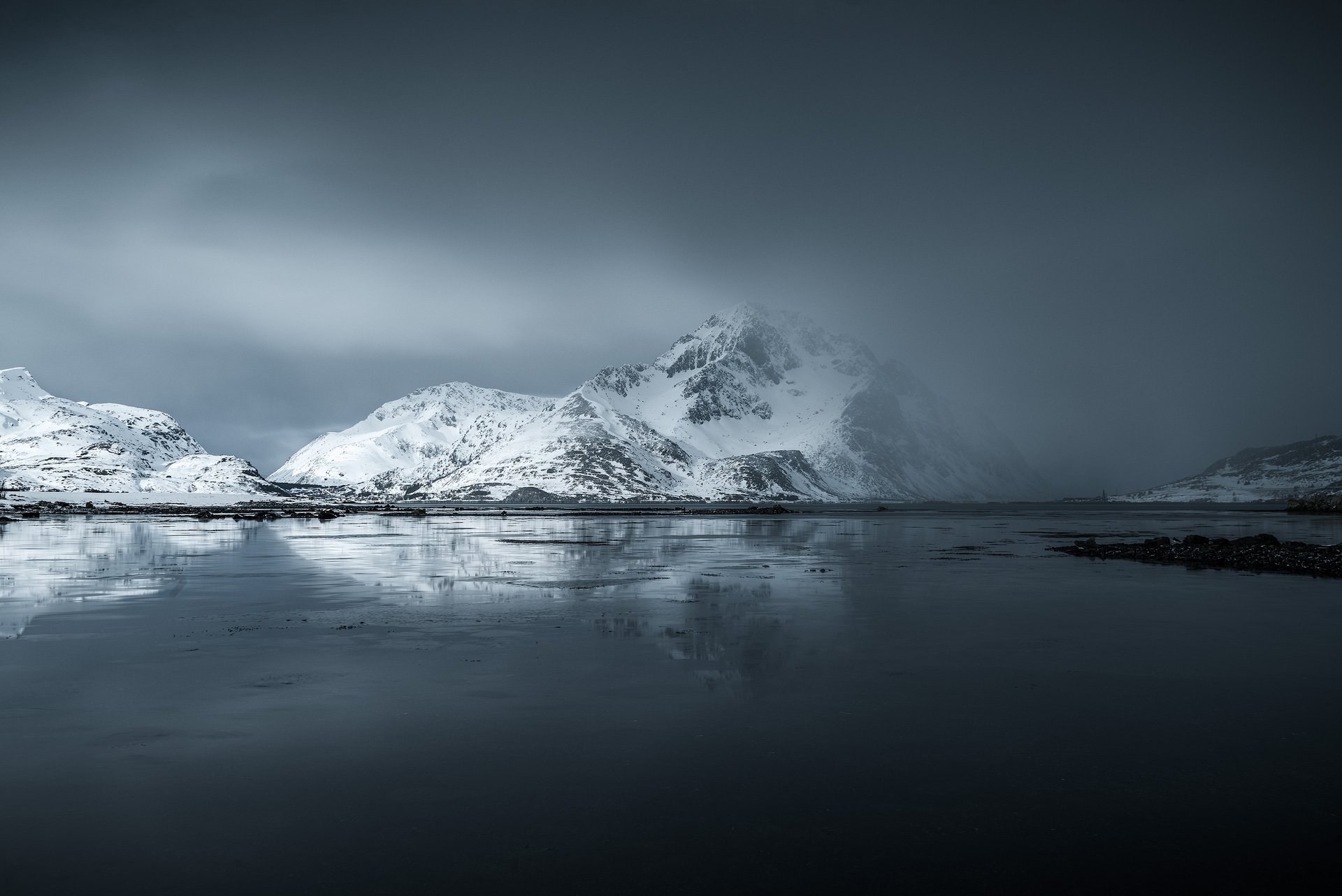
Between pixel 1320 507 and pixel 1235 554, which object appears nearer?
pixel 1235 554

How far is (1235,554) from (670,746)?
5316 cm

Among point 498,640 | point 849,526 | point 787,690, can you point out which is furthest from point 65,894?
point 849,526

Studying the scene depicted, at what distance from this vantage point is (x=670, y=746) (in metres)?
13.5

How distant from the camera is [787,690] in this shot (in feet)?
57.4

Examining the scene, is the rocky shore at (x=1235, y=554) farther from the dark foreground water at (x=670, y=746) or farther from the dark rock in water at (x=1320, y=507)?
the dark rock in water at (x=1320, y=507)

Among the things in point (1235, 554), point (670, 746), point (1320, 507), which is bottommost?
point (670, 746)

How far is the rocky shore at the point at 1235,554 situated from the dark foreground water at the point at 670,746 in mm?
16779

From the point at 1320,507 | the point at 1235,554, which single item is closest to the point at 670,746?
the point at 1235,554

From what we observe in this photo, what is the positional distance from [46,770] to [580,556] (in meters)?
46.5

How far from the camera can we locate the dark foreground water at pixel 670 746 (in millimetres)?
9188

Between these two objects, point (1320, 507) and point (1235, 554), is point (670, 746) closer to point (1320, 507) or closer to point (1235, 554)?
point (1235, 554)

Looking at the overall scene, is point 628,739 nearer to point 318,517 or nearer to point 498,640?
point 498,640

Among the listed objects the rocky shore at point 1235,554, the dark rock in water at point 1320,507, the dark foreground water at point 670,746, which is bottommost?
the dark foreground water at point 670,746

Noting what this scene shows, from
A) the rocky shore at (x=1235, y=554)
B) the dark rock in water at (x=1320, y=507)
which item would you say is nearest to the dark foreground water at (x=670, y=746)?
the rocky shore at (x=1235, y=554)
